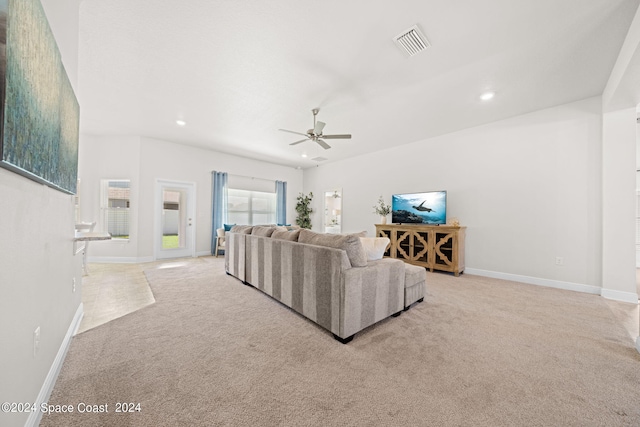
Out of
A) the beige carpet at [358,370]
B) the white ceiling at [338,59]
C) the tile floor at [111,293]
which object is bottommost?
the tile floor at [111,293]

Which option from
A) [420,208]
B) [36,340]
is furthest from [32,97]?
[420,208]

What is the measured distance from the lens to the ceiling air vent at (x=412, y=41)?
84.7 inches

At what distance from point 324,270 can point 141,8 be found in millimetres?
2769

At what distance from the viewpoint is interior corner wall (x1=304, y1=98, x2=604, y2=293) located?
3404mm

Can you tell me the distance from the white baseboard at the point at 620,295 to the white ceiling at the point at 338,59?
2.73 meters

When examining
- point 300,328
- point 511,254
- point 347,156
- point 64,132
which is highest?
point 347,156

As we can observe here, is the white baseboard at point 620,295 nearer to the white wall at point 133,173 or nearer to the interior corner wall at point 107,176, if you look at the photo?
the white wall at point 133,173

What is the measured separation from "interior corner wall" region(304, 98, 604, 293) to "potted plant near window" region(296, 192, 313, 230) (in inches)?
143

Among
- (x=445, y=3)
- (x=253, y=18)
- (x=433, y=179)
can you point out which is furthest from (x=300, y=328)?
(x=433, y=179)

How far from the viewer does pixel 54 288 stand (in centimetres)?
154

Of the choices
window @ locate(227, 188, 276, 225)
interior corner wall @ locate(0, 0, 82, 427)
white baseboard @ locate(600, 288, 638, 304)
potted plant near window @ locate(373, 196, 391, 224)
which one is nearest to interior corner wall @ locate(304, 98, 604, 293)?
white baseboard @ locate(600, 288, 638, 304)

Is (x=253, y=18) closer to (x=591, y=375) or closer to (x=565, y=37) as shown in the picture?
(x=565, y=37)

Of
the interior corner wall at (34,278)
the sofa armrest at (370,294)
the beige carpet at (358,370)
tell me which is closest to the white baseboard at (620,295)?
the beige carpet at (358,370)

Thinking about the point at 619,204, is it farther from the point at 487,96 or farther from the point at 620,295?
the point at 487,96
